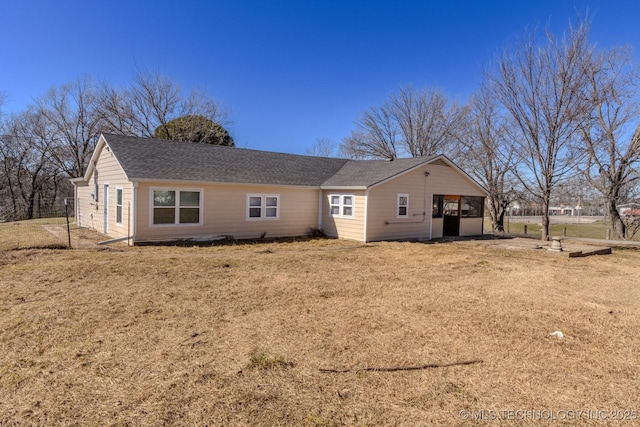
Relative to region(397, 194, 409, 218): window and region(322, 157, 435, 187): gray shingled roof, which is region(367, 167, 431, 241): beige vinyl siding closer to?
region(397, 194, 409, 218): window

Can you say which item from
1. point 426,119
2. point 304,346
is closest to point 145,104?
point 426,119

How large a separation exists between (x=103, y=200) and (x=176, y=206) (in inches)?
159

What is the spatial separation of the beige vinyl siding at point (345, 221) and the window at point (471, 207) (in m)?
5.95

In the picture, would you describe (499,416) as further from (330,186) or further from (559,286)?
(330,186)

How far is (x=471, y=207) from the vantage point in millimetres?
17547

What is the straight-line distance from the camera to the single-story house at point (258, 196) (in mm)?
12148

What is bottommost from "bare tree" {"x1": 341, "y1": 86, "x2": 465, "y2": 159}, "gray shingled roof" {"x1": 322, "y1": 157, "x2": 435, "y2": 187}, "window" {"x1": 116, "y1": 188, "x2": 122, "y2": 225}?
"window" {"x1": 116, "y1": 188, "x2": 122, "y2": 225}

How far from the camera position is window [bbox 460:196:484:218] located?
1723 cm

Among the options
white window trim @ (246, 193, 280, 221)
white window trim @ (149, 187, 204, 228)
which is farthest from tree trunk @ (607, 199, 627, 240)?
white window trim @ (149, 187, 204, 228)

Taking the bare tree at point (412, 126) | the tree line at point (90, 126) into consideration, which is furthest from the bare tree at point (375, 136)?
the tree line at point (90, 126)

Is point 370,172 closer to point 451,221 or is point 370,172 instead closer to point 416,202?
point 416,202

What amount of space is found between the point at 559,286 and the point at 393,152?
23281 mm

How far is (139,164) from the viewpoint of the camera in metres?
12.1

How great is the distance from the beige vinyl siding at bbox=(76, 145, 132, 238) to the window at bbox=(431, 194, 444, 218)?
12.3 metres
